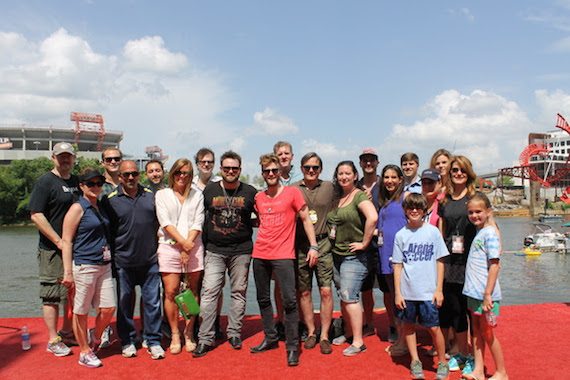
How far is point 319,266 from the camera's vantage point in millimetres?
4617

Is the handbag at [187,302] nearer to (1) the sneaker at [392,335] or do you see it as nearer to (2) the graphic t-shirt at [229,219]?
(2) the graphic t-shirt at [229,219]

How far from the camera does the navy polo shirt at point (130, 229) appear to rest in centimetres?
438

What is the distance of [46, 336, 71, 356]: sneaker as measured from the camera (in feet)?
14.6

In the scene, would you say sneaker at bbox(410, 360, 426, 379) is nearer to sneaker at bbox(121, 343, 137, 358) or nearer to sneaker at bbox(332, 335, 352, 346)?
sneaker at bbox(332, 335, 352, 346)

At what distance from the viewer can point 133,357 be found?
14.5 feet

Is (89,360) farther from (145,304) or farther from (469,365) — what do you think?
A: (469,365)

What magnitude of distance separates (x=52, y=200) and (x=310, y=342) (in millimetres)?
3200

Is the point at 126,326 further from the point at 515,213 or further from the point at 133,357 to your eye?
the point at 515,213

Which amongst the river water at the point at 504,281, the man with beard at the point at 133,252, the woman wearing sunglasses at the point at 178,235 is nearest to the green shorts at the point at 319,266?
the woman wearing sunglasses at the point at 178,235

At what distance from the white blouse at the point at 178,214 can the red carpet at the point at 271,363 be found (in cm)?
123

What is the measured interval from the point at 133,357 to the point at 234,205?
6.39 feet

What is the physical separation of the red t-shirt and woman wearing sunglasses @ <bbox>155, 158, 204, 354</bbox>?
722mm

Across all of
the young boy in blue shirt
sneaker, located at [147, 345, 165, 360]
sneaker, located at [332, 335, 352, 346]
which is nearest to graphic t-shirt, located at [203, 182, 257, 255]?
sneaker, located at [147, 345, 165, 360]

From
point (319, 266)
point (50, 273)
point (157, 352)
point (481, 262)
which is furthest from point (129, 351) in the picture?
point (481, 262)
